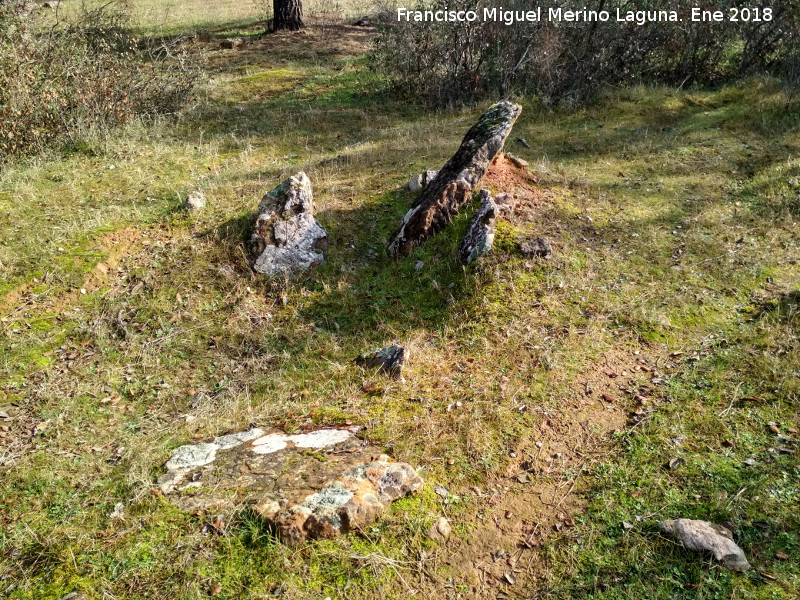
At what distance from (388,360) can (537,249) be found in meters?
2.44

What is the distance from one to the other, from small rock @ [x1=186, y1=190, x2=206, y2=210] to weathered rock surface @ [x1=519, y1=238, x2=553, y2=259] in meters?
4.56

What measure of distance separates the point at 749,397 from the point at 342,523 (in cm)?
363

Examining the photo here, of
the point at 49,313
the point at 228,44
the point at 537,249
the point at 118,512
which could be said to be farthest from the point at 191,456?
the point at 228,44

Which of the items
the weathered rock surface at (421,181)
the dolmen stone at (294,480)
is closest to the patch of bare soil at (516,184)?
the weathered rock surface at (421,181)

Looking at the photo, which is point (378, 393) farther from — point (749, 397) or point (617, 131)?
point (617, 131)

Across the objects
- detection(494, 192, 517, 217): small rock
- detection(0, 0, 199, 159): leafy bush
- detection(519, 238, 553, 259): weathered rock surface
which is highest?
detection(0, 0, 199, 159): leafy bush

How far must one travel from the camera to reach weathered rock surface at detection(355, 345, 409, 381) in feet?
16.6

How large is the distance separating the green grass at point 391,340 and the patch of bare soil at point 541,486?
67 mm

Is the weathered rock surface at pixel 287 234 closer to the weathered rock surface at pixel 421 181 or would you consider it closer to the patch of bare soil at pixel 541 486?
the weathered rock surface at pixel 421 181

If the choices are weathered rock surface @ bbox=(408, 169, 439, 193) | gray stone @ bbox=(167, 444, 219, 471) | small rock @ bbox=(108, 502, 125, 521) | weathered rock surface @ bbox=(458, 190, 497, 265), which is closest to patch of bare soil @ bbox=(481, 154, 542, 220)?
weathered rock surface @ bbox=(458, 190, 497, 265)

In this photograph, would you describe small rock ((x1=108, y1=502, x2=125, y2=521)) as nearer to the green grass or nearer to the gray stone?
the green grass

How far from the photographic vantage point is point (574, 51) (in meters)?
12.3

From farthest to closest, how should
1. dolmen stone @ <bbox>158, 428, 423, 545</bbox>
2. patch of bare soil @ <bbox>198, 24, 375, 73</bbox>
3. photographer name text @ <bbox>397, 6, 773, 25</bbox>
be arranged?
patch of bare soil @ <bbox>198, 24, 375, 73</bbox> → photographer name text @ <bbox>397, 6, 773, 25</bbox> → dolmen stone @ <bbox>158, 428, 423, 545</bbox>

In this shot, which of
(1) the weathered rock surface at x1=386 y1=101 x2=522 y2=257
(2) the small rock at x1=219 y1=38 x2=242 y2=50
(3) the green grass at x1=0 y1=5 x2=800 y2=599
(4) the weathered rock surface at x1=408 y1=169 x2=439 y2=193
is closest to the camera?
(3) the green grass at x1=0 y1=5 x2=800 y2=599
